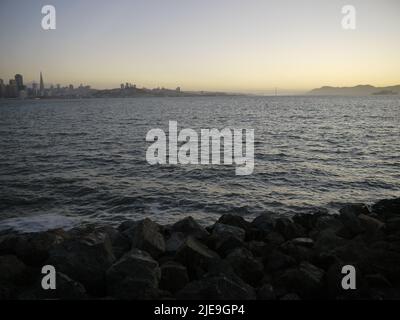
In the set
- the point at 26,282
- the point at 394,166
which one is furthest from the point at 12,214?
the point at 394,166

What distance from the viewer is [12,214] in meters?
15.4

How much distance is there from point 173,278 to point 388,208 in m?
9.79

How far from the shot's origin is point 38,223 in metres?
14.2

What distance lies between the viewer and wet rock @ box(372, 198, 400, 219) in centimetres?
1273

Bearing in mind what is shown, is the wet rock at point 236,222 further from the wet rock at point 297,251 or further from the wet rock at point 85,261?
the wet rock at point 85,261

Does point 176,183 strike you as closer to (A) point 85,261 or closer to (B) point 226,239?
(B) point 226,239

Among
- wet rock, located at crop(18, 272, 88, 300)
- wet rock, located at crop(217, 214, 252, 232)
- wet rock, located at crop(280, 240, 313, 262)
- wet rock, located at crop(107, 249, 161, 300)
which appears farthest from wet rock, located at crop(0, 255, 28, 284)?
wet rock, located at crop(280, 240, 313, 262)

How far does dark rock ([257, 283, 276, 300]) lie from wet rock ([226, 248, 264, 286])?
2.49ft

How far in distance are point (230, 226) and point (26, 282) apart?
5450 millimetres

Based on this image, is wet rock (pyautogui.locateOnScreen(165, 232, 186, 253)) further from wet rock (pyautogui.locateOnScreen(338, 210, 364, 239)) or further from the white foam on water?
the white foam on water

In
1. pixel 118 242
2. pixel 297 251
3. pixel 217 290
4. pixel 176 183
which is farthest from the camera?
pixel 176 183

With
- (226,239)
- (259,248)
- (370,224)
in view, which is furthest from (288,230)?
(370,224)

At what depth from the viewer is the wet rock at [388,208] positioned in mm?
12727
